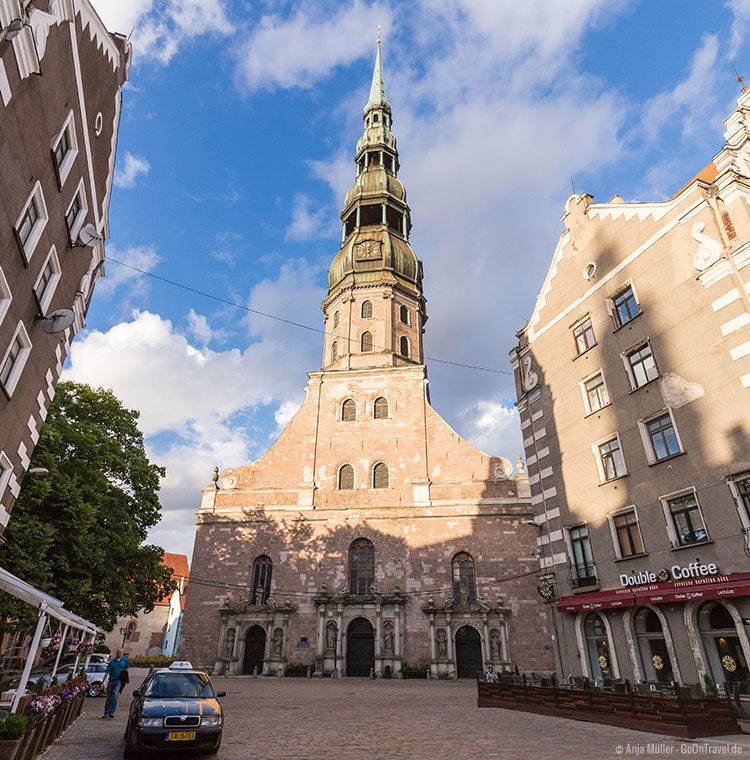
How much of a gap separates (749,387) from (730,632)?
5378 mm

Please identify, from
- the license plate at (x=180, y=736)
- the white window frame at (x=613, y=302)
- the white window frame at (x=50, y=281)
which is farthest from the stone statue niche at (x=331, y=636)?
the white window frame at (x=50, y=281)

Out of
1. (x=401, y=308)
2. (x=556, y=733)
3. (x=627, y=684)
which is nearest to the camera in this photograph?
(x=556, y=733)

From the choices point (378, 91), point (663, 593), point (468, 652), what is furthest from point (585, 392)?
point (378, 91)

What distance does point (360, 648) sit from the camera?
87.6 feet

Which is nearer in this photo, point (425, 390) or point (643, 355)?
point (643, 355)

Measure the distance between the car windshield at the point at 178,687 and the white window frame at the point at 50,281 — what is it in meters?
8.13

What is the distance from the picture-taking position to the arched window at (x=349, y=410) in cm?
3303

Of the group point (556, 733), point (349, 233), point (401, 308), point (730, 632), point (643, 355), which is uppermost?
point (349, 233)

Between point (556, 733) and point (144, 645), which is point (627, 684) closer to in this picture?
point (556, 733)

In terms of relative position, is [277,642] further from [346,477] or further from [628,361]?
[628,361]

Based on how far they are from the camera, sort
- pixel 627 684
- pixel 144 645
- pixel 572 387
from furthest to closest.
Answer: pixel 144 645
pixel 572 387
pixel 627 684

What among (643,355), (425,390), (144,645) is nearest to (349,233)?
(425,390)

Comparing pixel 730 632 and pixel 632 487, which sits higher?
pixel 632 487

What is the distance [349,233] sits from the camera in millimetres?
41531
